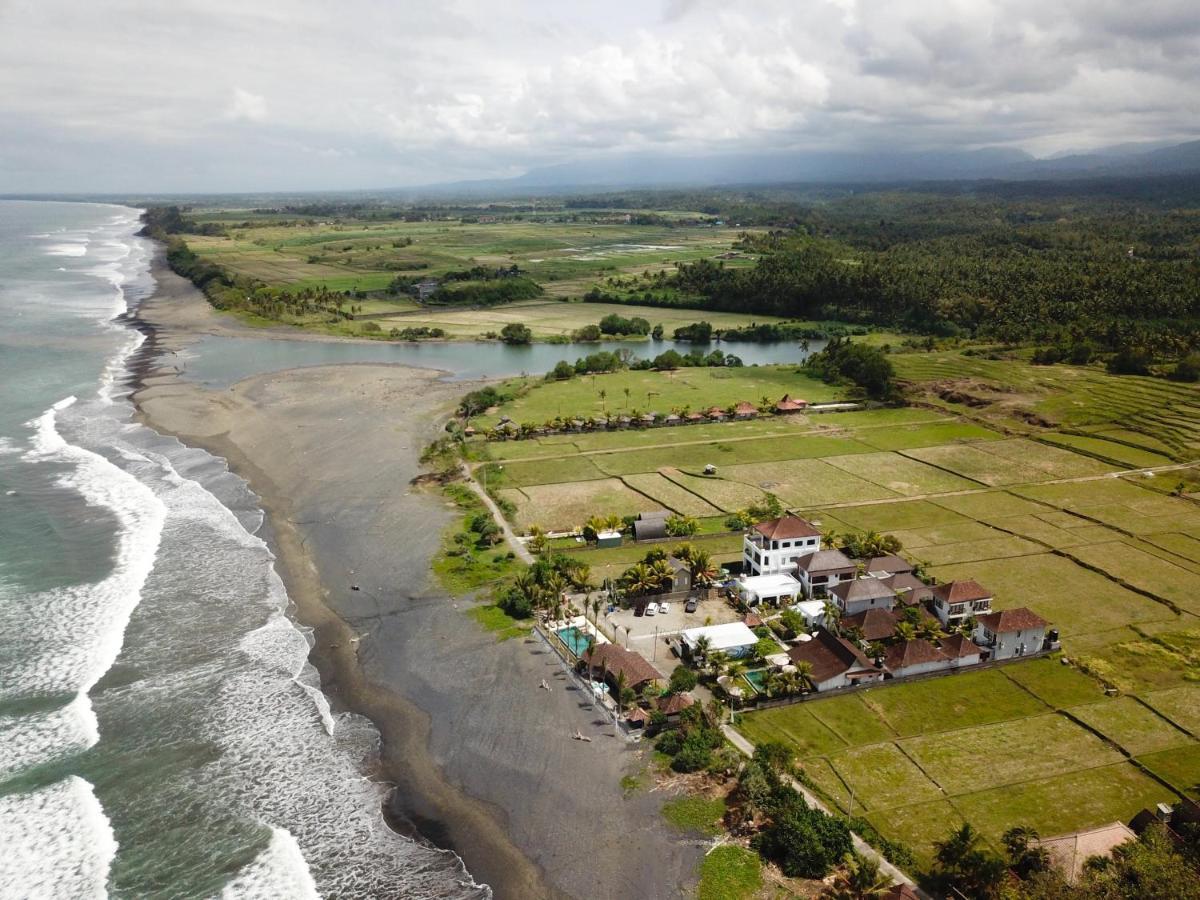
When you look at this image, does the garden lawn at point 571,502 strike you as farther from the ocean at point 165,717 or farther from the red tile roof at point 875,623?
the red tile roof at point 875,623

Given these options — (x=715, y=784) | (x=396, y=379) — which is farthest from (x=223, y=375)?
(x=715, y=784)

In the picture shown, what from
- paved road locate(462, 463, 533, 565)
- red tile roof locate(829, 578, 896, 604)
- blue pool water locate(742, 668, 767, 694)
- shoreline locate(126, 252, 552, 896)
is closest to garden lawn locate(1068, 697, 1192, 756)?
red tile roof locate(829, 578, 896, 604)

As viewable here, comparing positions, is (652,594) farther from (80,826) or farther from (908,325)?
(908,325)

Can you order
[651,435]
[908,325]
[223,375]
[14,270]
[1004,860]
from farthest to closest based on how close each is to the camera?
1. [14,270]
2. [908,325]
3. [223,375]
4. [651,435]
5. [1004,860]

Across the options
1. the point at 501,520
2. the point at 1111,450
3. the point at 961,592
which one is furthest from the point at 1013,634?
the point at 1111,450

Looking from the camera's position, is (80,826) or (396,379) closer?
(80,826)

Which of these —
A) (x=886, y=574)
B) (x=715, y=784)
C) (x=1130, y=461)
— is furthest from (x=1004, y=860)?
(x=1130, y=461)

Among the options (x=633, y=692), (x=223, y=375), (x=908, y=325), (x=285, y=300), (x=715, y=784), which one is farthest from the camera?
(x=285, y=300)
